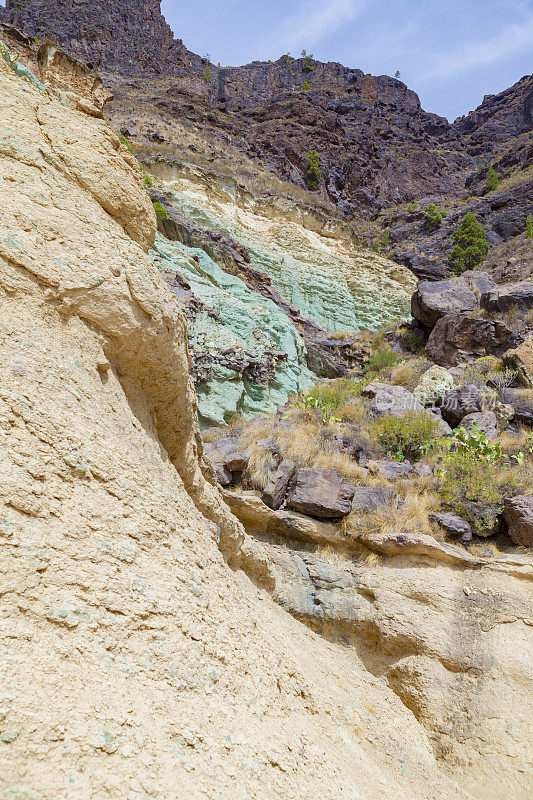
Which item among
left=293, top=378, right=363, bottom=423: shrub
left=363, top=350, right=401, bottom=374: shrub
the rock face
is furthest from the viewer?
left=363, top=350, right=401, bottom=374: shrub

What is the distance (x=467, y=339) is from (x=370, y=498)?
10.2 meters

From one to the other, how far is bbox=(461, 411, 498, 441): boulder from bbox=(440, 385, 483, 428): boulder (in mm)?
396

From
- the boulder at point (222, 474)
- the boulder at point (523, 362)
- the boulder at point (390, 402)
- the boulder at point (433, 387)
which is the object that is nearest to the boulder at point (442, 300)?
the boulder at point (523, 362)

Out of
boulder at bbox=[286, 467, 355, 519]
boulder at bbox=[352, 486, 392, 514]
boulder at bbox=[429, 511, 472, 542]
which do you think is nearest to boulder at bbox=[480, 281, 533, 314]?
boulder at bbox=[429, 511, 472, 542]

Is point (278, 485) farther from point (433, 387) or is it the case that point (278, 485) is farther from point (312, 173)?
point (312, 173)

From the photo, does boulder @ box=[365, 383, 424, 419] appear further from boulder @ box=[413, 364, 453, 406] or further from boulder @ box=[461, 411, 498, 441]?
boulder @ box=[461, 411, 498, 441]

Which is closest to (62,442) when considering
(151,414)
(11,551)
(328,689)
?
(11,551)

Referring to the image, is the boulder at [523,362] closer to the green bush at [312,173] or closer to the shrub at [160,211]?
the shrub at [160,211]

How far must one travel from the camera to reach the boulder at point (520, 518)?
4703 mm

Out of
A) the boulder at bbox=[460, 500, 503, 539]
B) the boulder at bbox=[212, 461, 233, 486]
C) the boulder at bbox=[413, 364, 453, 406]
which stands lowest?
the boulder at bbox=[212, 461, 233, 486]

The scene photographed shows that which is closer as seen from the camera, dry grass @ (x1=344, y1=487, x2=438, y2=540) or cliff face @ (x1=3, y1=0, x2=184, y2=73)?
dry grass @ (x1=344, y1=487, x2=438, y2=540)

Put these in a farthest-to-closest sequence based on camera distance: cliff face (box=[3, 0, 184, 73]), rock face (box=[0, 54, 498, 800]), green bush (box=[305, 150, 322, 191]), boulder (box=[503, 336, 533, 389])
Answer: cliff face (box=[3, 0, 184, 73]) < green bush (box=[305, 150, 322, 191]) < boulder (box=[503, 336, 533, 389]) < rock face (box=[0, 54, 498, 800])

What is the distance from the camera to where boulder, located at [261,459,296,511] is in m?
5.59

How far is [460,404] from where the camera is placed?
354 inches
